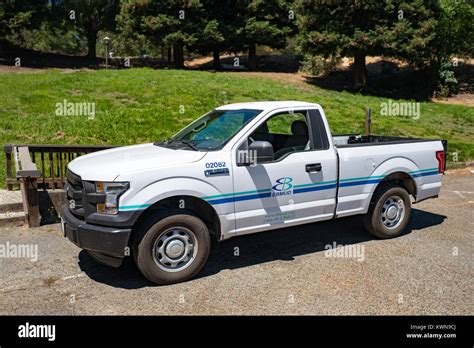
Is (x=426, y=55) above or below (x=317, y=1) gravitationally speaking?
below

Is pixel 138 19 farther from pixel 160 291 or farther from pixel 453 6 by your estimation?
pixel 160 291

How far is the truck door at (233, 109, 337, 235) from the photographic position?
5605mm

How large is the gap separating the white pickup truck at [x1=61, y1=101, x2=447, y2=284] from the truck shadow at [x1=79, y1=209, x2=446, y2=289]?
384mm

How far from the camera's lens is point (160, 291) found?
511cm

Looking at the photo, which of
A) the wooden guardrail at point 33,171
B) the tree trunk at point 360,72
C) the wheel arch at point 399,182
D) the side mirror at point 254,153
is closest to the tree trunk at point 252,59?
the tree trunk at point 360,72

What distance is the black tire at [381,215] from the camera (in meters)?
6.86

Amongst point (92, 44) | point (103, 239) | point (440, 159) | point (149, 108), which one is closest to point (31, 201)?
point (103, 239)

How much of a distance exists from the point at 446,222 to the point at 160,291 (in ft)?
17.5

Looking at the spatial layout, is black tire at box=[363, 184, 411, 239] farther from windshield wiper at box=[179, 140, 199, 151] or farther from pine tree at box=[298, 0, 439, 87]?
pine tree at box=[298, 0, 439, 87]

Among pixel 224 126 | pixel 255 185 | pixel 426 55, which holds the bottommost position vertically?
pixel 255 185

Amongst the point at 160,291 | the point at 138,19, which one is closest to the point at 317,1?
the point at 138,19

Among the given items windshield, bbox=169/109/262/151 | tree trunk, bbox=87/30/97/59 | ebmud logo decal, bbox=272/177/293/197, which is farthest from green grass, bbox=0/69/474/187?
tree trunk, bbox=87/30/97/59

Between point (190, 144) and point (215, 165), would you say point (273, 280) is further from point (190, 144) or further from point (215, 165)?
point (190, 144)

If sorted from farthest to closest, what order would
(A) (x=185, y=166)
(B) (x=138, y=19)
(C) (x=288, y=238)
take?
(B) (x=138, y=19)
(C) (x=288, y=238)
(A) (x=185, y=166)
